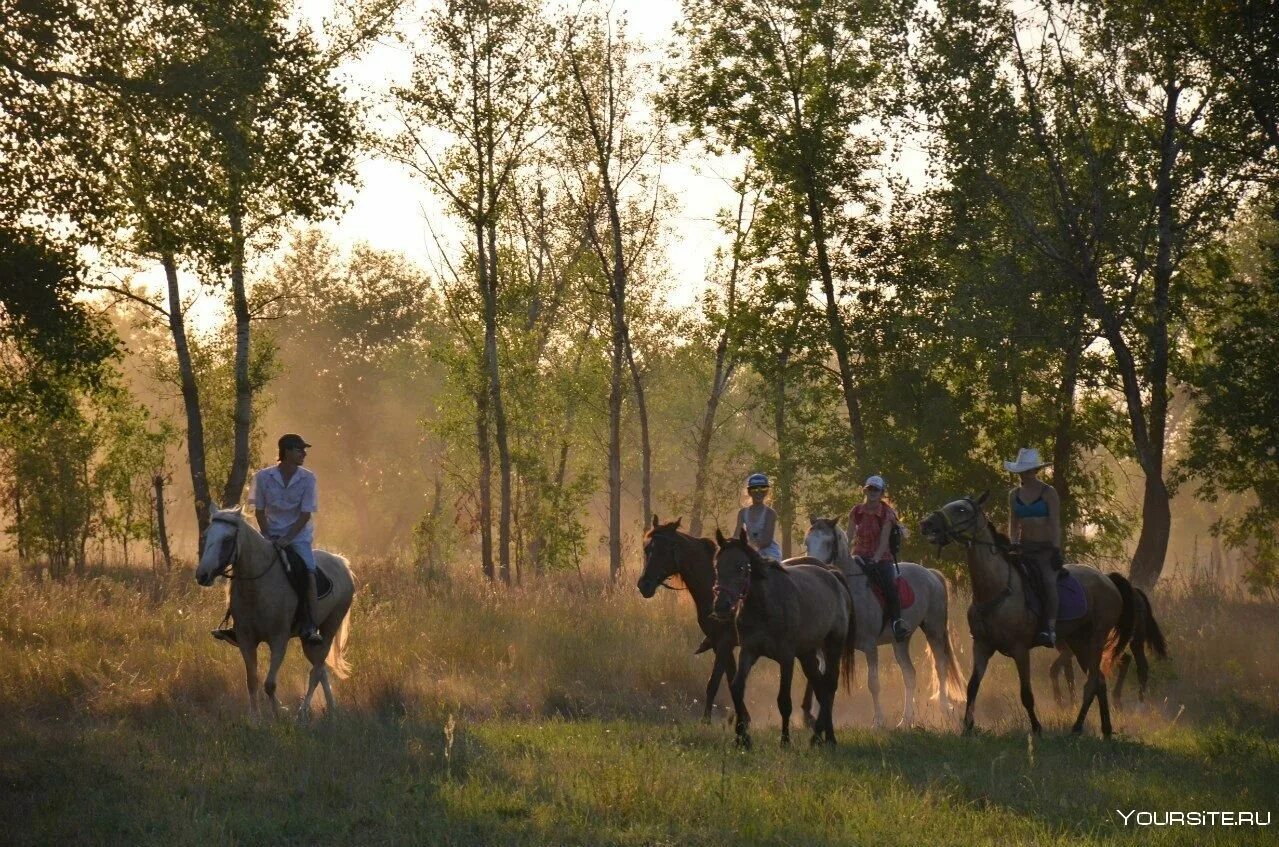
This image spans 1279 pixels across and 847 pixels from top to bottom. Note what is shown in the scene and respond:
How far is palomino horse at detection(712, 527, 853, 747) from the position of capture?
41.5 ft

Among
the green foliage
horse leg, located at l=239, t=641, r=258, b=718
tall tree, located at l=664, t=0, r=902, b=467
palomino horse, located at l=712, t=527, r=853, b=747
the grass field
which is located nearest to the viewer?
the grass field

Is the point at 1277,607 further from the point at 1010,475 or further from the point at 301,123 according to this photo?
the point at 301,123

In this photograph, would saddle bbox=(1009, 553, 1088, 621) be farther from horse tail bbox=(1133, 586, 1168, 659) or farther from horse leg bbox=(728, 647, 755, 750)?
horse leg bbox=(728, 647, 755, 750)

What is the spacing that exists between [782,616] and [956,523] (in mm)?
2463

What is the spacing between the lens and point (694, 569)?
14.8 meters

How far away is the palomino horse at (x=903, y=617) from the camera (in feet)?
54.1

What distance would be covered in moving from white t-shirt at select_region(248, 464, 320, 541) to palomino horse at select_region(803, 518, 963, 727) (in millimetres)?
5892

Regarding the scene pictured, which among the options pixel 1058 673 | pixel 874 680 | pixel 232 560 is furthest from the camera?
pixel 1058 673

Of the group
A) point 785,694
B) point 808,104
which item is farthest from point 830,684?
point 808,104

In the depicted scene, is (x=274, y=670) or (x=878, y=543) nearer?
(x=274, y=670)

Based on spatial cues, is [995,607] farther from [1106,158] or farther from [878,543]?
[1106,158]

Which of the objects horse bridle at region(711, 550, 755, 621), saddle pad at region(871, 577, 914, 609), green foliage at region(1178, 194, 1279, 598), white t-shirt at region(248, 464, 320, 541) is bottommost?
saddle pad at region(871, 577, 914, 609)


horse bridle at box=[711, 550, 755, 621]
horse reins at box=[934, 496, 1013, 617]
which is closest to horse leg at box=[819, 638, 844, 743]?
horse bridle at box=[711, 550, 755, 621]

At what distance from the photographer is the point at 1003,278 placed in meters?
26.0
